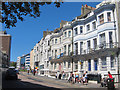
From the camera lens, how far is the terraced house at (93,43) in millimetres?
21625

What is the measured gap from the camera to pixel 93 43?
2567 centimetres

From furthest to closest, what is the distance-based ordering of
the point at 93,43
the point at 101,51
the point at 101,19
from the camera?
the point at 93,43 < the point at 101,19 < the point at 101,51

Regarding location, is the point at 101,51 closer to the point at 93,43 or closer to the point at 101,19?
the point at 93,43

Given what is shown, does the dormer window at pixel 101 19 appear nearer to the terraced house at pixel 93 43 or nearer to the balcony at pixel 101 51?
the terraced house at pixel 93 43

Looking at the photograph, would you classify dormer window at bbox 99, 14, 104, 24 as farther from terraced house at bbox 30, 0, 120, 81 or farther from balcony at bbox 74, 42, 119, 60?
balcony at bbox 74, 42, 119, 60

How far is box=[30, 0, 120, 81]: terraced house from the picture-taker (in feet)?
70.9

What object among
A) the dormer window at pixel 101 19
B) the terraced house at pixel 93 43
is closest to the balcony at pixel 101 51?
the terraced house at pixel 93 43

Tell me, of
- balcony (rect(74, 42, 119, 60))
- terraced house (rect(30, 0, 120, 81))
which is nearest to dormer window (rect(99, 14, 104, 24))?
terraced house (rect(30, 0, 120, 81))

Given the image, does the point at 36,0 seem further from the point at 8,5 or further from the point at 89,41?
the point at 89,41

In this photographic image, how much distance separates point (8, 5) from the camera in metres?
9.21

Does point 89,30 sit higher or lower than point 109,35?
higher

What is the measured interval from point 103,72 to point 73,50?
364 inches

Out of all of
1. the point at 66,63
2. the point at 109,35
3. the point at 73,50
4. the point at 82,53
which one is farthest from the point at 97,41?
the point at 66,63

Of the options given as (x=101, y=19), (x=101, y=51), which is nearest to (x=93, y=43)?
(x=101, y=51)
